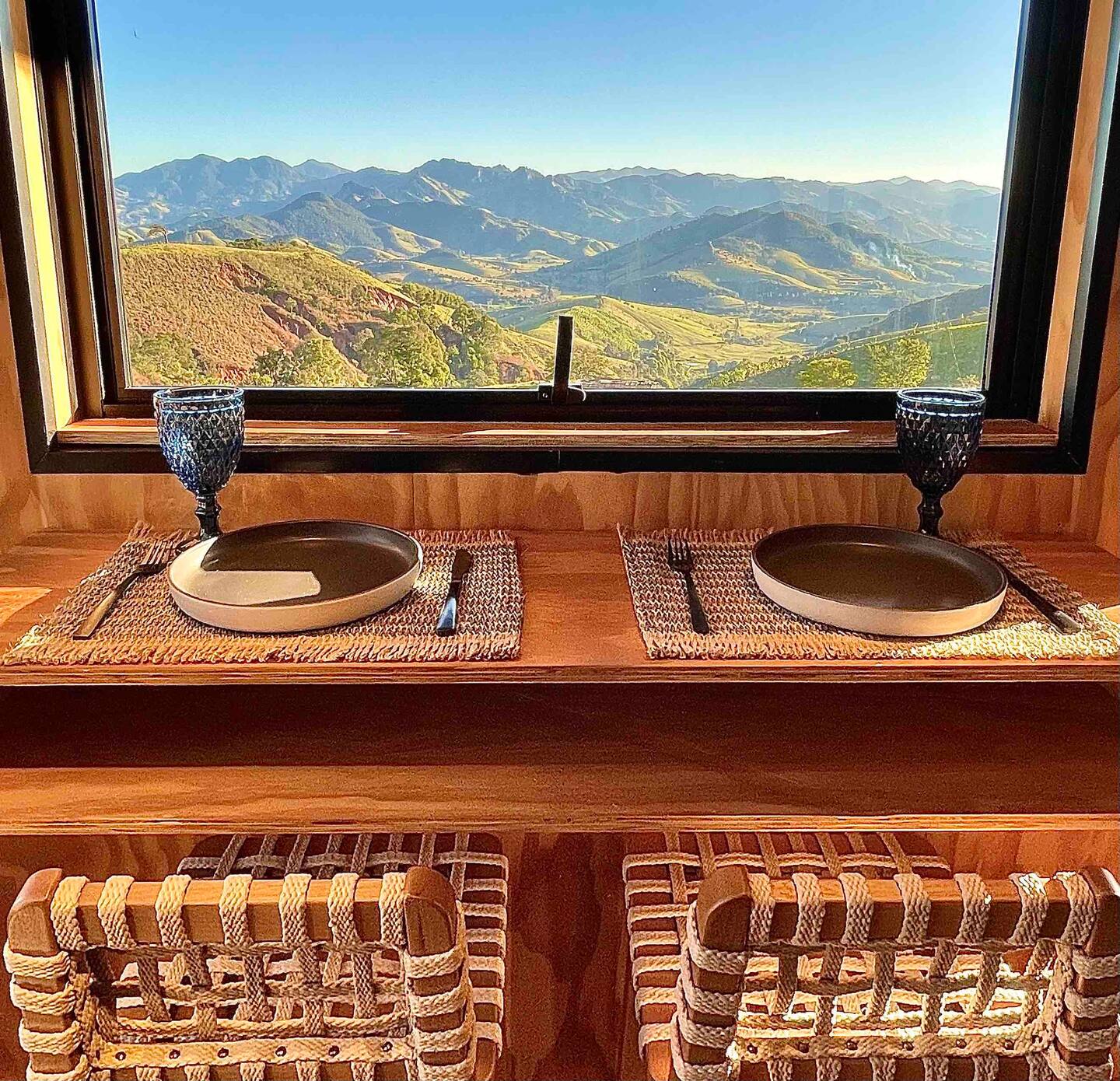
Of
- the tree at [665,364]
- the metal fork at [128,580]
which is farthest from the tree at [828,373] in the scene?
the metal fork at [128,580]

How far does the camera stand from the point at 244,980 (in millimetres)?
802

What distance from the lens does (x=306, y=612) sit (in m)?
0.97

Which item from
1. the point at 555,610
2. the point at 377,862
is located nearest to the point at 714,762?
the point at 555,610

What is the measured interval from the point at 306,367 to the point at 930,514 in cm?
83

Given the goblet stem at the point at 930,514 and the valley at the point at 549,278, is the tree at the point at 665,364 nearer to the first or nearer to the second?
the valley at the point at 549,278

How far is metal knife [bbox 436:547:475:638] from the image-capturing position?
0.99m

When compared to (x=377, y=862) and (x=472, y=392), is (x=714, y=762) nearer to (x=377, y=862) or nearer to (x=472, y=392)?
(x=377, y=862)

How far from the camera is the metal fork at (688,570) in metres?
1.00

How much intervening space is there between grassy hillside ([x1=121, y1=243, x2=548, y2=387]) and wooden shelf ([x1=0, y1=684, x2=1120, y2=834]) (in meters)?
0.45

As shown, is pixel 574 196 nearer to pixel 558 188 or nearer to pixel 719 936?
→ pixel 558 188

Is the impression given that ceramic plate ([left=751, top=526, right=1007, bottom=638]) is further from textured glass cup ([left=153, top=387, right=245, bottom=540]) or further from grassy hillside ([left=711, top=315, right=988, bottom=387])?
textured glass cup ([left=153, top=387, right=245, bottom=540])

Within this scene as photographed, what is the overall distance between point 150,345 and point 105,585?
16.4 inches

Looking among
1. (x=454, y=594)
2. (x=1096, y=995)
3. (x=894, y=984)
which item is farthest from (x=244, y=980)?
(x=1096, y=995)

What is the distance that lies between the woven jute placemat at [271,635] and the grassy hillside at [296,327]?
0.37m
